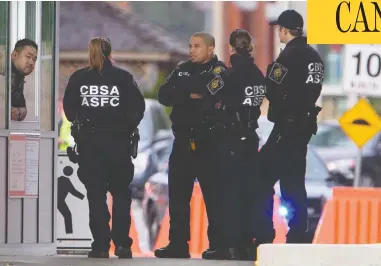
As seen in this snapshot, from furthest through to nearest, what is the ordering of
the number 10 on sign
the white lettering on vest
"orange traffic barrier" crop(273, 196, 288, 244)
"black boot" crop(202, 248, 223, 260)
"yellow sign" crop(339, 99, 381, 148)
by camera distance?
the number 10 on sign < "yellow sign" crop(339, 99, 381, 148) < "orange traffic barrier" crop(273, 196, 288, 244) < "black boot" crop(202, 248, 223, 260) < the white lettering on vest

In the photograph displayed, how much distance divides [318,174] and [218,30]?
129 feet

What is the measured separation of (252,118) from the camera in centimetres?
1580

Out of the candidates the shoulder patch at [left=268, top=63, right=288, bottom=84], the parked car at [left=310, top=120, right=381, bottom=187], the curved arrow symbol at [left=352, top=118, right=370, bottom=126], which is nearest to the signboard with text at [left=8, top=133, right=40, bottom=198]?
the shoulder patch at [left=268, top=63, right=288, bottom=84]

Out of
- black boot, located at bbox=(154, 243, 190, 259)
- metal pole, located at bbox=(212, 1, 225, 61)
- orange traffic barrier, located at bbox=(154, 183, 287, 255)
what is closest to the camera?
black boot, located at bbox=(154, 243, 190, 259)

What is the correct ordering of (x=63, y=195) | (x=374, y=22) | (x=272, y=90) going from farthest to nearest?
(x=63, y=195) → (x=272, y=90) → (x=374, y=22)

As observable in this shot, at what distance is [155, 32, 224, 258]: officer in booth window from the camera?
1582cm

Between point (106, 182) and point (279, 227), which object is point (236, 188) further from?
point (279, 227)

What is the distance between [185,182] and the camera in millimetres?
16141

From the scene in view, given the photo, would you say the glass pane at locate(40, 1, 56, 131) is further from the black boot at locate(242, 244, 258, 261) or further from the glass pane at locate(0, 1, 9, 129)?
the black boot at locate(242, 244, 258, 261)

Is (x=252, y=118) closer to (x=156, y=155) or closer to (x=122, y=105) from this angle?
(x=122, y=105)

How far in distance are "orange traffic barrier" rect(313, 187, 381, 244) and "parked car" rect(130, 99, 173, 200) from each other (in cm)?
903

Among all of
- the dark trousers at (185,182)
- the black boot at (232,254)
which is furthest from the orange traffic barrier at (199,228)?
the black boot at (232,254)

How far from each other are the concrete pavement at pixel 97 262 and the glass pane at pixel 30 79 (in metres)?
1.43

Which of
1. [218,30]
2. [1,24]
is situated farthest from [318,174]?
[218,30]
